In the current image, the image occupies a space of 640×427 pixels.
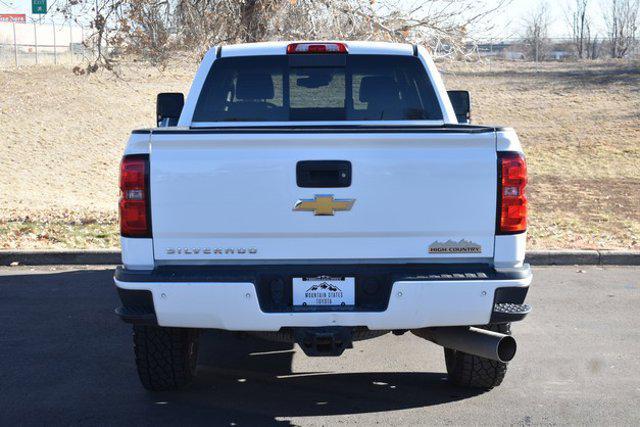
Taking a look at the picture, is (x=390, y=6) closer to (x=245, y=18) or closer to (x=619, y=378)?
(x=245, y=18)

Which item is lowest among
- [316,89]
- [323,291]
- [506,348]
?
[506,348]

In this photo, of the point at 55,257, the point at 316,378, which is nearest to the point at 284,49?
the point at 316,378

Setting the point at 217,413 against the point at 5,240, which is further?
the point at 5,240

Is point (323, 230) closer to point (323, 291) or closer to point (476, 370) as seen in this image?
point (323, 291)

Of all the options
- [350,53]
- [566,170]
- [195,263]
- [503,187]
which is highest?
[350,53]

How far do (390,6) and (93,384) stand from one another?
8386 mm

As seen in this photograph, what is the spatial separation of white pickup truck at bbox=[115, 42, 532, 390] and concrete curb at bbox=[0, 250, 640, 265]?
5.53 metres

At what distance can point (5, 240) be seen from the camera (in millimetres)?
11227

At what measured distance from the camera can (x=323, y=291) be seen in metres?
4.90

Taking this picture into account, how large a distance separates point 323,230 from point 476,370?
60.0 inches

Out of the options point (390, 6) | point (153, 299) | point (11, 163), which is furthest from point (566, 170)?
point (153, 299)

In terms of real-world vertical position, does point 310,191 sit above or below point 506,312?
above

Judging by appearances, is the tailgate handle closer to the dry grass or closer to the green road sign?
the dry grass

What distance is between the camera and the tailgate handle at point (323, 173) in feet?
15.6
